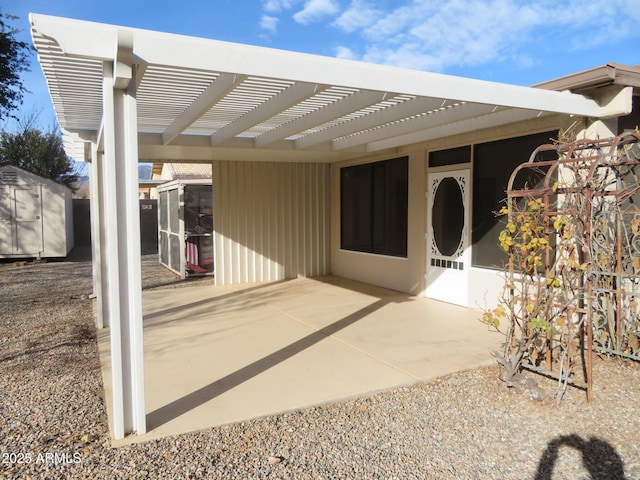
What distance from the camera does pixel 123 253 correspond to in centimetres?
320

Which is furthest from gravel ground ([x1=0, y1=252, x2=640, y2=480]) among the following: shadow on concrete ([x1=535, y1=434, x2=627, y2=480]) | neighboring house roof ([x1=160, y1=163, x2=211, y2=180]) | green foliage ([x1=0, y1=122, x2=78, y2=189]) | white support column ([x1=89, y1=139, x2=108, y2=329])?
green foliage ([x1=0, y1=122, x2=78, y2=189])

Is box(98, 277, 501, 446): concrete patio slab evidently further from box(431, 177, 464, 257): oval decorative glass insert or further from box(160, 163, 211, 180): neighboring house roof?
box(160, 163, 211, 180): neighboring house roof

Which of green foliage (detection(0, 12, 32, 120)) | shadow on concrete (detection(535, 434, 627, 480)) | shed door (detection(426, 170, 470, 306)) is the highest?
green foliage (detection(0, 12, 32, 120))

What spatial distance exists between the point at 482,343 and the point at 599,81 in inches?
115

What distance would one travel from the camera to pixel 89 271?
11727mm

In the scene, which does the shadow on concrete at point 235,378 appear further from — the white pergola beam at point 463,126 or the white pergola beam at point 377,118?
the white pergola beam at point 463,126

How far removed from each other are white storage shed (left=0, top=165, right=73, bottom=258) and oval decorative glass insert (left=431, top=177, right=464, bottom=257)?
11.0 metres

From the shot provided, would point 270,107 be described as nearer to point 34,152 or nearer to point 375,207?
point 375,207

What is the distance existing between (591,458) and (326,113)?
3878 millimetres

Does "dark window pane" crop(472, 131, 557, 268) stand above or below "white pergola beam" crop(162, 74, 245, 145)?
below

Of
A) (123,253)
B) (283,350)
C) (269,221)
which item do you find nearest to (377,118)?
(283,350)

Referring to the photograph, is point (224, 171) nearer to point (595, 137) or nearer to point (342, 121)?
point (342, 121)

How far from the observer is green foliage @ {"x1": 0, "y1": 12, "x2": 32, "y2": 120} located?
1372 centimetres

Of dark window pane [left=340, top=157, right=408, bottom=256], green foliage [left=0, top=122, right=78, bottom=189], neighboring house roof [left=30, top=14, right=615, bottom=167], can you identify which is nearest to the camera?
neighboring house roof [left=30, top=14, right=615, bottom=167]
